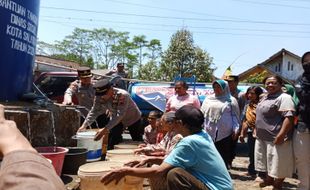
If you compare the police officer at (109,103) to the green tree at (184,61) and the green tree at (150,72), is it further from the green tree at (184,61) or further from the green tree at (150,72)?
the green tree at (150,72)

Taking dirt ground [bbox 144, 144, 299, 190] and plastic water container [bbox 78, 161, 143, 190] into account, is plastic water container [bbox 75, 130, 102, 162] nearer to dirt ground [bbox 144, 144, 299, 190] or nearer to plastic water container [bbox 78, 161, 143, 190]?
dirt ground [bbox 144, 144, 299, 190]

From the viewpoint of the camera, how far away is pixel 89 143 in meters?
Answer: 5.06

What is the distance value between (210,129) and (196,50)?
2193 cm

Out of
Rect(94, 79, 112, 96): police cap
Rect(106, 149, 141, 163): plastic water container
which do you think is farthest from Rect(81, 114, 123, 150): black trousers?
Rect(106, 149, 141, 163): plastic water container

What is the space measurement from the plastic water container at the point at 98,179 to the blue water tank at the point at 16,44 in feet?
4.87

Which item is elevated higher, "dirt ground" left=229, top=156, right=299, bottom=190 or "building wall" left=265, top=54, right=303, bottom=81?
"building wall" left=265, top=54, right=303, bottom=81

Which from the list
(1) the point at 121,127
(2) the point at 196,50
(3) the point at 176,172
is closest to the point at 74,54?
(2) the point at 196,50

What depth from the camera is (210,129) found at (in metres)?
6.31

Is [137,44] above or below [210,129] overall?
above

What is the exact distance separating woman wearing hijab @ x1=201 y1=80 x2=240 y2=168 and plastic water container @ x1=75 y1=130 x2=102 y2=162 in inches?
75.8

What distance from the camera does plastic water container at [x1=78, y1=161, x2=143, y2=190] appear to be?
3.61 m

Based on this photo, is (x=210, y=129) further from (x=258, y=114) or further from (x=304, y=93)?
(x=304, y=93)

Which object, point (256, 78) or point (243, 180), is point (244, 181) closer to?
point (243, 180)

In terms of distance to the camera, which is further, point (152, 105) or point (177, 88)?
point (152, 105)
